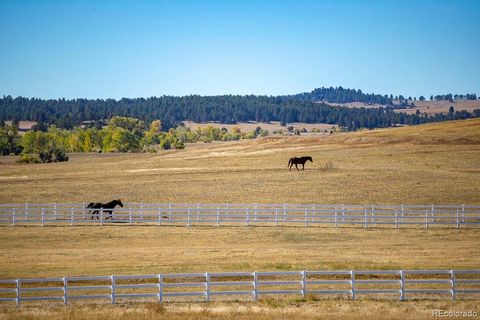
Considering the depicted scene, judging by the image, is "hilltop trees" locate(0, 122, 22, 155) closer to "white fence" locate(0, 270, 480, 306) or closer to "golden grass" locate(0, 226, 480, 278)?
"golden grass" locate(0, 226, 480, 278)

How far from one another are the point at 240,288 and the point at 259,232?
1321 centimetres

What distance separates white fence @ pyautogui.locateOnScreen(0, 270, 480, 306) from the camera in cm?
2223

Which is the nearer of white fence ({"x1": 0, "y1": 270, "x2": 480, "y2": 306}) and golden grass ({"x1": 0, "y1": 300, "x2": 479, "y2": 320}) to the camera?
golden grass ({"x1": 0, "y1": 300, "x2": 479, "y2": 320})

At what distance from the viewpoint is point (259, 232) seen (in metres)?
39.2

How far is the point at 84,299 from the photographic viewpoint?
77.2 ft

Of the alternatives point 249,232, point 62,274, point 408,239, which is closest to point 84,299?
point 62,274

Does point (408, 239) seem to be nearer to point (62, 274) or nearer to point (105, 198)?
point (62, 274)

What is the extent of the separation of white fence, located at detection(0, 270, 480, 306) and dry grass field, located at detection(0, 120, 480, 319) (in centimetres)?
59

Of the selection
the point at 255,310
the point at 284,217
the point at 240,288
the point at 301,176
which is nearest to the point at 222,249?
the point at 240,288

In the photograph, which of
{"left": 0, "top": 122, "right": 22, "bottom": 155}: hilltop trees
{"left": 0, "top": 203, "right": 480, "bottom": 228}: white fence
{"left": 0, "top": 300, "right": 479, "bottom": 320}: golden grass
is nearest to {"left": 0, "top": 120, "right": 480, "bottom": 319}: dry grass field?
{"left": 0, "top": 300, "right": 479, "bottom": 320}: golden grass

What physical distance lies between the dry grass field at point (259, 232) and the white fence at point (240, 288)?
1.94 ft

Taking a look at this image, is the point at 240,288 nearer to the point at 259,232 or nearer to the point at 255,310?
the point at 255,310

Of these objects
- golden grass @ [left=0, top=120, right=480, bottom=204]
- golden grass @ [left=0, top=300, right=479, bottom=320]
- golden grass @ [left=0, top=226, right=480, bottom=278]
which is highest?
golden grass @ [left=0, top=120, right=480, bottom=204]

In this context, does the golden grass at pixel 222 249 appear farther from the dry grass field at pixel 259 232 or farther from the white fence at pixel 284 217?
the white fence at pixel 284 217
